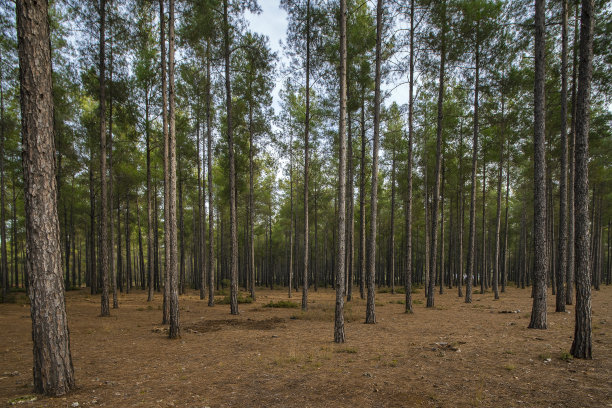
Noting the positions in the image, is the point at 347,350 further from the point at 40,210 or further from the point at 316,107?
the point at 316,107

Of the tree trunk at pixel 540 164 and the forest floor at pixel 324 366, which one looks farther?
the tree trunk at pixel 540 164

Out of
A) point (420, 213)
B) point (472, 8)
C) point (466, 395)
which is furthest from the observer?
point (420, 213)

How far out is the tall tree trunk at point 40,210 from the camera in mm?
4379

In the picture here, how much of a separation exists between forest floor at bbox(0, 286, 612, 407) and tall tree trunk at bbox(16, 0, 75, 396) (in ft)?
1.68

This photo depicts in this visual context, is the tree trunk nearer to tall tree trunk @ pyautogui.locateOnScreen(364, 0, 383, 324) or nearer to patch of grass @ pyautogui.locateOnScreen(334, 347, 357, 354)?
tall tree trunk @ pyautogui.locateOnScreen(364, 0, 383, 324)

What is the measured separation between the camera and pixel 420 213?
27.1 m

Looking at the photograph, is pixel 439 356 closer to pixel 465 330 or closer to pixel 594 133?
pixel 465 330

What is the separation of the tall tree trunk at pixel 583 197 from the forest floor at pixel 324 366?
652 millimetres

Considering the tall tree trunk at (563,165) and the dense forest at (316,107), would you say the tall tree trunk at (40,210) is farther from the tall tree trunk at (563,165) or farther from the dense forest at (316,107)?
the tall tree trunk at (563,165)

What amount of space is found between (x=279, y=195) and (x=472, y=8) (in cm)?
2175

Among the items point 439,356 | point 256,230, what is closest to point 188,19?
point 439,356

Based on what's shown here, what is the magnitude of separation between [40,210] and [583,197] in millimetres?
9953

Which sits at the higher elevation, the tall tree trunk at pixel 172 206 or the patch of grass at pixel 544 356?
the tall tree trunk at pixel 172 206

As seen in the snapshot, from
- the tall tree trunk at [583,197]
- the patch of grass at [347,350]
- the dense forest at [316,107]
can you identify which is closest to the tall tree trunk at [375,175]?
the dense forest at [316,107]
